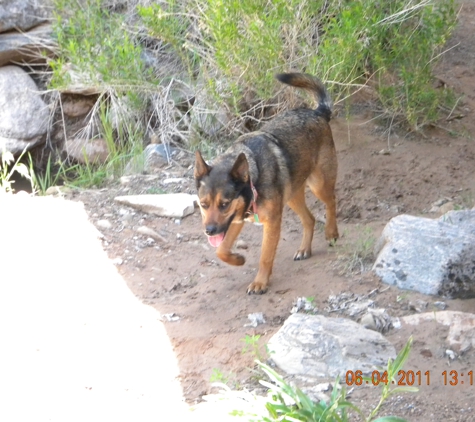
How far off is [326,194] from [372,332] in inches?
92.9

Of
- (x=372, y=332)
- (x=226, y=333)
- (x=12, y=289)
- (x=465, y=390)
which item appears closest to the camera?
(x=465, y=390)

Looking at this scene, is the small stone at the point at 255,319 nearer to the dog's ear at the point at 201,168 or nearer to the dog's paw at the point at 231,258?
the dog's paw at the point at 231,258

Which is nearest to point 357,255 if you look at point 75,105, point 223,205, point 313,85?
point 223,205

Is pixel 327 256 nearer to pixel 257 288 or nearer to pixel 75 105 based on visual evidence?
pixel 257 288

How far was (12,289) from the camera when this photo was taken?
5344mm

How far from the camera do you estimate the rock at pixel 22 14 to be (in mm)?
9555

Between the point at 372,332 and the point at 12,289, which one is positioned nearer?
the point at 372,332

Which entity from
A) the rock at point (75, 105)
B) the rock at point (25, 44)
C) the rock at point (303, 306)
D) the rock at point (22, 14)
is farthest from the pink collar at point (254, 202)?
the rock at point (22, 14)

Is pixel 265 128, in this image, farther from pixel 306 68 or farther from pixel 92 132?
pixel 92 132

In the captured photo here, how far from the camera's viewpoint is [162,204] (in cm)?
717

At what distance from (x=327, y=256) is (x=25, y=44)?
559 centimetres

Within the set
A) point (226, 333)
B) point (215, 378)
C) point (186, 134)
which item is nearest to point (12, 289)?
point (226, 333)

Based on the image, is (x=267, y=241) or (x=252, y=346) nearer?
(x=252, y=346)

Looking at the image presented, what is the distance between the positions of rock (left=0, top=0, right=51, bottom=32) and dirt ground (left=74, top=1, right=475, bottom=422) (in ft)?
10.2
